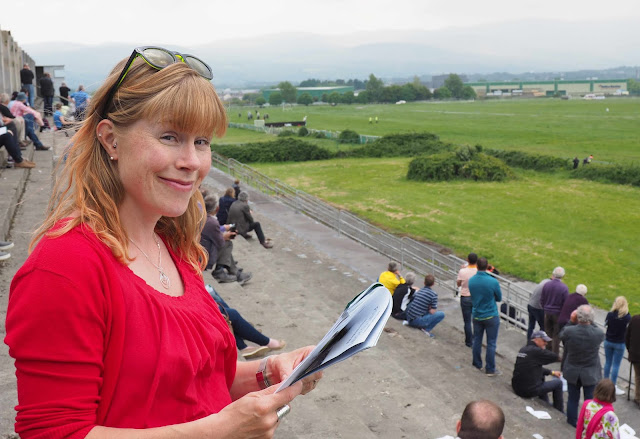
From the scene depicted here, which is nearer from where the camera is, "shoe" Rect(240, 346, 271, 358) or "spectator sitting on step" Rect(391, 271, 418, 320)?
"shoe" Rect(240, 346, 271, 358)

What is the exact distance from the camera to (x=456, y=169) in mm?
36000

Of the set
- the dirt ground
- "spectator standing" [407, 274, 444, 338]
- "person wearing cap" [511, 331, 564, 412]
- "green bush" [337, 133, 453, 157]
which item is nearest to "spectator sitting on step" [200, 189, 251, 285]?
the dirt ground

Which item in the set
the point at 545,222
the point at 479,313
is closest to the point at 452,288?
the point at 479,313

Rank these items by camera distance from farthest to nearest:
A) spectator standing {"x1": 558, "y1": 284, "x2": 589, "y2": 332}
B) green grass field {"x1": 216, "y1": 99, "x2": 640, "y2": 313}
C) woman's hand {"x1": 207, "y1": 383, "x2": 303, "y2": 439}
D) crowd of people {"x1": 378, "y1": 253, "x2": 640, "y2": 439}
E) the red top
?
green grass field {"x1": 216, "y1": 99, "x2": 640, "y2": 313} → spectator standing {"x1": 558, "y1": 284, "x2": 589, "y2": 332} → crowd of people {"x1": 378, "y1": 253, "x2": 640, "y2": 439} → woman's hand {"x1": 207, "y1": 383, "x2": 303, "y2": 439} → the red top

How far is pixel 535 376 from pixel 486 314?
3.68 feet

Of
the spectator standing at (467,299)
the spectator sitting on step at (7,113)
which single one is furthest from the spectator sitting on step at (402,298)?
the spectator sitting on step at (7,113)

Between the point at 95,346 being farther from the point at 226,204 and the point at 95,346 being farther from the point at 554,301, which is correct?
the point at 226,204

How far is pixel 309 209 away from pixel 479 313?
519 inches

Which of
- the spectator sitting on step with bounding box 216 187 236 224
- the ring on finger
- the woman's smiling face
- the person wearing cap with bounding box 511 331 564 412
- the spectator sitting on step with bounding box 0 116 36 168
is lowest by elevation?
the person wearing cap with bounding box 511 331 564 412

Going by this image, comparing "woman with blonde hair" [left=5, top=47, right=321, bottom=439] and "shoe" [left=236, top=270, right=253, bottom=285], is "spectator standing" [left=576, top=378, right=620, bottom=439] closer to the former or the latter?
"shoe" [left=236, top=270, right=253, bottom=285]

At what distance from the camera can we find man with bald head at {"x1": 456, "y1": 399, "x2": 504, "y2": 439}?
11.7 ft

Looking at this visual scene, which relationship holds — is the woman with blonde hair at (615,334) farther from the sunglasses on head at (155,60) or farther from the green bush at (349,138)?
the green bush at (349,138)

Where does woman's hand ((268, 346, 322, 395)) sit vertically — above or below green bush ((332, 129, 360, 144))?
above

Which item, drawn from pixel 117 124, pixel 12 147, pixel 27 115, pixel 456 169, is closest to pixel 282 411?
pixel 117 124
